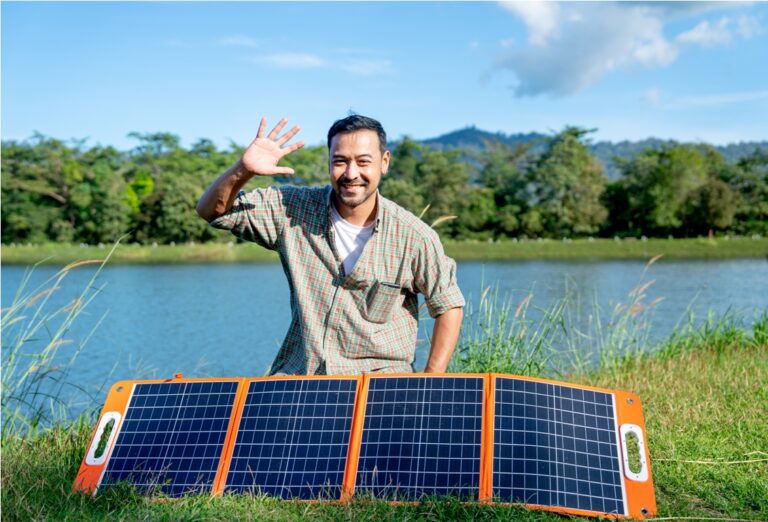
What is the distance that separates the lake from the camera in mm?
11867

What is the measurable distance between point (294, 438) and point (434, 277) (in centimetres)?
100

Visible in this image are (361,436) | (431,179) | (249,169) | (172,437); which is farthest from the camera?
(431,179)

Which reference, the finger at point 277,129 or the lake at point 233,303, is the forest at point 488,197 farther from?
the finger at point 277,129

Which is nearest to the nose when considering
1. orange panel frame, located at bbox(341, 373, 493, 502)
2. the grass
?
orange panel frame, located at bbox(341, 373, 493, 502)

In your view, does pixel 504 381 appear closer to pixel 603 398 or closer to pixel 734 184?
pixel 603 398

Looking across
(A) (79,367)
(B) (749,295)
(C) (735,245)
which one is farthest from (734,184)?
(A) (79,367)

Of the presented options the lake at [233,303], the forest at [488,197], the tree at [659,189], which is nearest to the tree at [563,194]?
the forest at [488,197]

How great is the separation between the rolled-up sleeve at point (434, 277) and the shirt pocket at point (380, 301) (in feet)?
0.45

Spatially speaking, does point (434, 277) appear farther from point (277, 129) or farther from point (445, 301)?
point (277, 129)

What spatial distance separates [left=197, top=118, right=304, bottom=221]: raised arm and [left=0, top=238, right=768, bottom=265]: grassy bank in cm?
3521

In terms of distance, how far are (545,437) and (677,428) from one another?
1.51m

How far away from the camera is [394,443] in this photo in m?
3.06

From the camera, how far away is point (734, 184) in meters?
47.8

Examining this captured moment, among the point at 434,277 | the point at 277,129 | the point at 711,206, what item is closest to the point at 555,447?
the point at 434,277
